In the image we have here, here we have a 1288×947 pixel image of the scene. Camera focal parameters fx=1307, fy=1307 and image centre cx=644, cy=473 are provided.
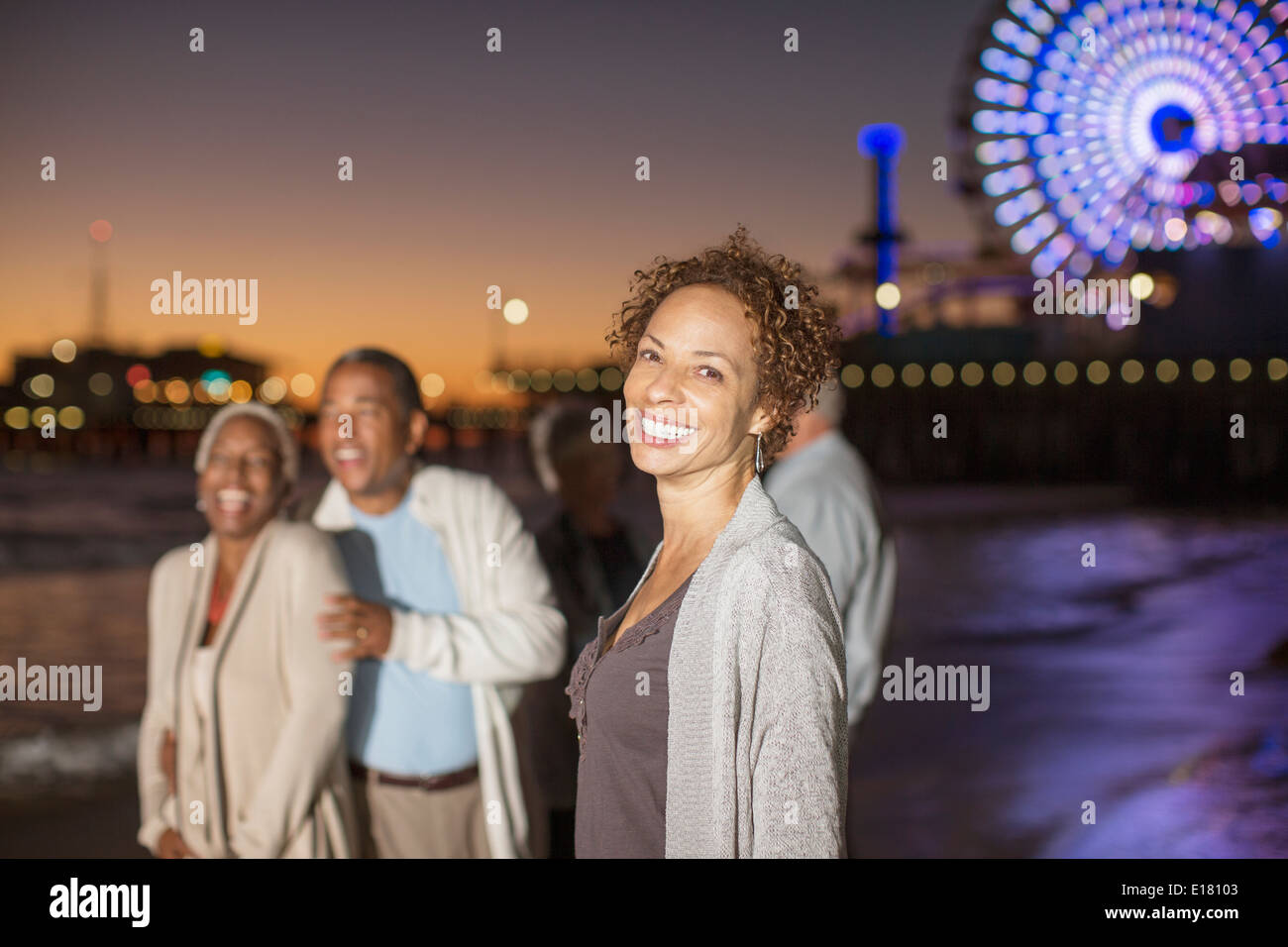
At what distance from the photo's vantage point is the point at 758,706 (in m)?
1.93

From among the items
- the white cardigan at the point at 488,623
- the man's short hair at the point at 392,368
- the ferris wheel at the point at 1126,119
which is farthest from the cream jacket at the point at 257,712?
the ferris wheel at the point at 1126,119

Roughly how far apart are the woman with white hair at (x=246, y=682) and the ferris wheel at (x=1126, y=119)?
2155 cm

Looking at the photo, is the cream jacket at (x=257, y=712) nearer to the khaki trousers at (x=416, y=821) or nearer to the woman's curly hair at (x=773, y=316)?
the khaki trousers at (x=416, y=821)

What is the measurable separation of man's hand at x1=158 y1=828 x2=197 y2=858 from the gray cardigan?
1965mm

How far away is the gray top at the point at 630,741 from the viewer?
2.03 metres

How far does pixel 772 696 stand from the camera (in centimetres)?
191

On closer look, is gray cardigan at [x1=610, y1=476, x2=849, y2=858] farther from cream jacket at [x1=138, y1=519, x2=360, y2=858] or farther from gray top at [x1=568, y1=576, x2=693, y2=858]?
cream jacket at [x1=138, y1=519, x2=360, y2=858]

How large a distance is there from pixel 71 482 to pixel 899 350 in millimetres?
37424

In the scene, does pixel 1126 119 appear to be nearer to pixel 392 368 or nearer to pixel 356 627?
pixel 392 368

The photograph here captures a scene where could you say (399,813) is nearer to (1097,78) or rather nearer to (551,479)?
(551,479)

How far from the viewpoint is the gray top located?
2031 mm

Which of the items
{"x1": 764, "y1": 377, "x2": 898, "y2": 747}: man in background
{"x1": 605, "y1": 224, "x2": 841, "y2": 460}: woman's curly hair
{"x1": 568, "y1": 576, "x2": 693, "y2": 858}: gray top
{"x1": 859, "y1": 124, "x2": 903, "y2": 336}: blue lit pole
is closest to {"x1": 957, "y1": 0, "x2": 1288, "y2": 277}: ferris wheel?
{"x1": 764, "y1": 377, "x2": 898, "y2": 747}: man in background

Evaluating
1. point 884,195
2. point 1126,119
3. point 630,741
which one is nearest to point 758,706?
point 630,741
